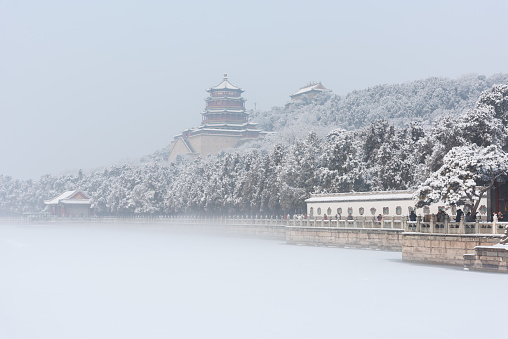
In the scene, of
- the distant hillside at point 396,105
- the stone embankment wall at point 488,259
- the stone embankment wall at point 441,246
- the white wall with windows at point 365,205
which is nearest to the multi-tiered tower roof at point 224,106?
the distant hillside at point 396,105

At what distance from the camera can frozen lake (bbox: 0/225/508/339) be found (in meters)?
19.5

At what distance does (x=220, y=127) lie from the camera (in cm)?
15425

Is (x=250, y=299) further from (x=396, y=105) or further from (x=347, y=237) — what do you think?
(x=396, y=105)

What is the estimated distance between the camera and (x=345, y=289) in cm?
2722

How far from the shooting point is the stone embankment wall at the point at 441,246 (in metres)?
30.4

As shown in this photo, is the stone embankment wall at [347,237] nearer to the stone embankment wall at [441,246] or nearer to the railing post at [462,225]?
the stone embankment wall at [441,246]

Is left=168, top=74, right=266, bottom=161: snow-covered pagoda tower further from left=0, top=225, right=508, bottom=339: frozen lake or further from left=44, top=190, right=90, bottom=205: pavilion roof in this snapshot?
left=0, top=225, right=508, bottom=339: frozen lake

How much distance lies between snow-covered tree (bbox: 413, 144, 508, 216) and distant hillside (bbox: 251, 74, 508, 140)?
88.0m

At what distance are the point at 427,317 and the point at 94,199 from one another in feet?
348

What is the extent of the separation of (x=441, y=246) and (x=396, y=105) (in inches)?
4384

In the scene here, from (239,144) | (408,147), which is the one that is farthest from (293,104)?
(408,147)

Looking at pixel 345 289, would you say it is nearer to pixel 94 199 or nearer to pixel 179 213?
pixel 179 213

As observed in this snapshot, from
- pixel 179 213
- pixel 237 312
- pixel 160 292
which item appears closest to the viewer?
pixel 237 312

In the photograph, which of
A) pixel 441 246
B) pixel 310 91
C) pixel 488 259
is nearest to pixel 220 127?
pixel 310 91
